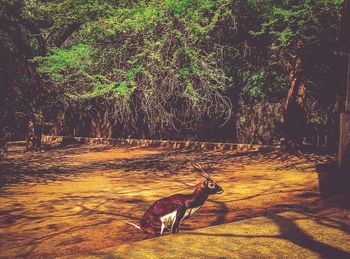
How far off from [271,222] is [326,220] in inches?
29.5

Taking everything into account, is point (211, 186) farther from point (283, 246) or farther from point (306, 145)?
point (306, 145)

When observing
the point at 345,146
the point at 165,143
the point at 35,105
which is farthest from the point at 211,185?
the point at 35,105

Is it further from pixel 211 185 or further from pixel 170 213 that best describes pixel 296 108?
pixel 170 213

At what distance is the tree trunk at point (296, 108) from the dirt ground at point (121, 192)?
94cm

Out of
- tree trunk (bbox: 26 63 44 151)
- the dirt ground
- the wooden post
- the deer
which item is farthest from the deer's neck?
tree trunk (bbox: 26 63 44 151)

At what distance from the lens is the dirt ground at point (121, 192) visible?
17.7 feet

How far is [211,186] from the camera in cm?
479

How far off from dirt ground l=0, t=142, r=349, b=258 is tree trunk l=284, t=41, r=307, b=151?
94 centimetres

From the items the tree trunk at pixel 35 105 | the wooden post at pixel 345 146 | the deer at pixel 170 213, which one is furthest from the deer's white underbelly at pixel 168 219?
the tree trunk at pixel 35 105

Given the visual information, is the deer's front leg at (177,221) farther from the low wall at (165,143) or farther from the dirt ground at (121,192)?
the low wall at (165,143)

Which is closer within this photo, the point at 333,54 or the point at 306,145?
the point at 333,54

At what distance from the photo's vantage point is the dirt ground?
213 inches

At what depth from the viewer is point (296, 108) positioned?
13.5 metres

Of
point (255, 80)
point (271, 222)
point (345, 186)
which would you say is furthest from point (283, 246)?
point (255, 80)
